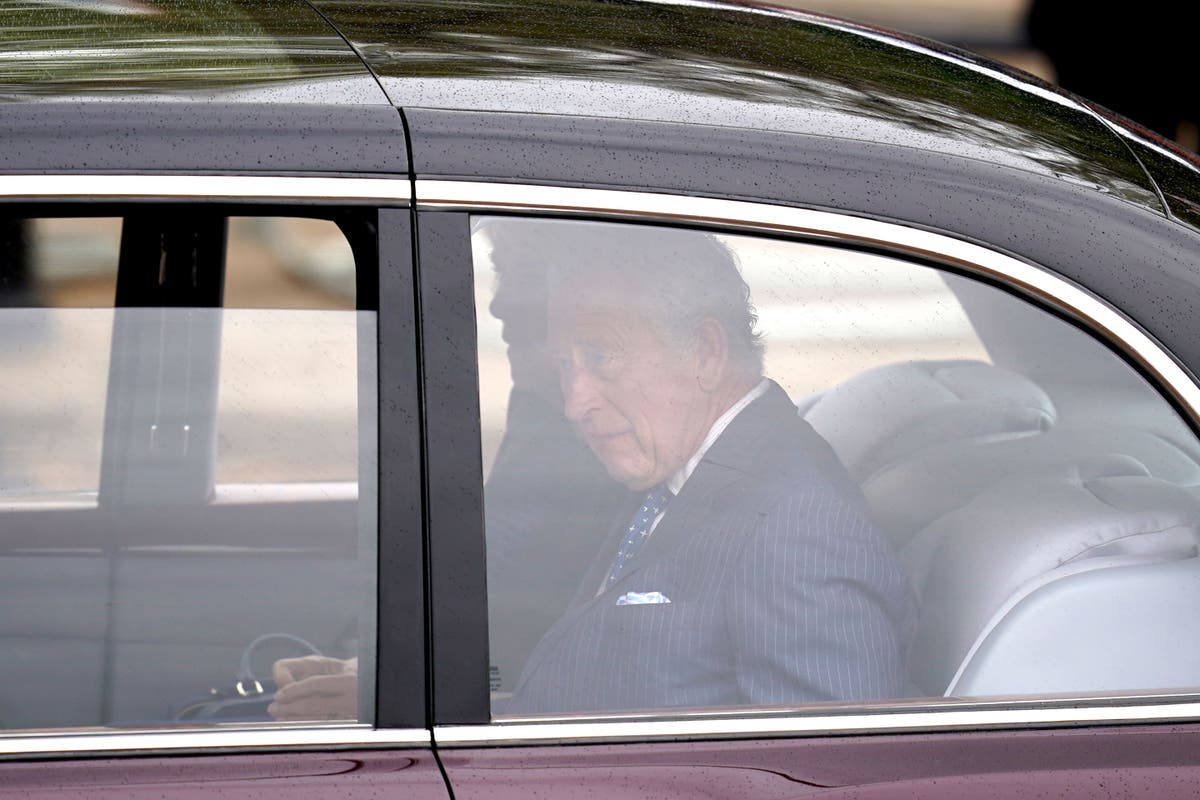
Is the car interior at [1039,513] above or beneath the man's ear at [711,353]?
beneath

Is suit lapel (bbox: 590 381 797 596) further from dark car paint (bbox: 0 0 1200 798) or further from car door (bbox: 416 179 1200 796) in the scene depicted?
dark car paint (bbox: 0 0 1200 798)

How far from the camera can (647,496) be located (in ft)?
5.34

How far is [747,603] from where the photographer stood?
160cm

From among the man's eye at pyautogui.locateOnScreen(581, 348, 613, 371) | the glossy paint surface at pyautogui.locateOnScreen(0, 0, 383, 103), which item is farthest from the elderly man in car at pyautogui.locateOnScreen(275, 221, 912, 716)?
the glossy paint surface at pyautogui.locateOnScreen(0, 0, 383, 103)

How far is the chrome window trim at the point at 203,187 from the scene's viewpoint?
142 cm

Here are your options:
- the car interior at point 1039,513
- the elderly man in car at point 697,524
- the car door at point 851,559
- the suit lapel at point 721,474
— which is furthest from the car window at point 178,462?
the car interior at point 1039,513

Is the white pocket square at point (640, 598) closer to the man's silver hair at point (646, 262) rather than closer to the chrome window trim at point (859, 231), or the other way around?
the man's silver hair at point (646, 262)

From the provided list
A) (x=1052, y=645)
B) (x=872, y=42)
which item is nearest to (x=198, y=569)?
(x=1052, y=645)

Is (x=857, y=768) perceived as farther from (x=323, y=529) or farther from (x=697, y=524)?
(x=323, y=529)

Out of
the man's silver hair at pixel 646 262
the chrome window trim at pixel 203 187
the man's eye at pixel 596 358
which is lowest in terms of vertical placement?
the man's eye at pixel 596 358

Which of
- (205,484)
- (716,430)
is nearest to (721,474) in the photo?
(716,430)

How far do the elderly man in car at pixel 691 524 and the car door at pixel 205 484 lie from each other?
7 centimetres

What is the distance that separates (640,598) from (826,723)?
0.24 meters

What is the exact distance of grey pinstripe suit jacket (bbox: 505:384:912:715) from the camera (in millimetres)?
1532
